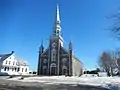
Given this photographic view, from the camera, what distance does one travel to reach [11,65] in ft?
194

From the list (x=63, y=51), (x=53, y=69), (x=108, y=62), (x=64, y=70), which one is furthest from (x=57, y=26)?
(x=108, y=62)

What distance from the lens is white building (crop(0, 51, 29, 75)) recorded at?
186 ft

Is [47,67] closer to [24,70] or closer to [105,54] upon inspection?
[24,70]

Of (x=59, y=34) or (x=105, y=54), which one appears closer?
(x=59, y=34)

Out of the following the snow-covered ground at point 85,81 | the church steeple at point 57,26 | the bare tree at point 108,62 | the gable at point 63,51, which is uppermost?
the church steeple at point 57,26

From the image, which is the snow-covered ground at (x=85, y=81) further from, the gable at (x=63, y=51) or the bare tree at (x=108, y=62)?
the bare tree at (x=108, y=62)

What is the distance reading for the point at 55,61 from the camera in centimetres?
5141

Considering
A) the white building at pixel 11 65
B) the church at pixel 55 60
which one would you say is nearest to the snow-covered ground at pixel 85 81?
the church at pixel 55 60

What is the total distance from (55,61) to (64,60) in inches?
112

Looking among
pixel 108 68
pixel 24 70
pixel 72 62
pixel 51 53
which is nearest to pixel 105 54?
pixel 108 68

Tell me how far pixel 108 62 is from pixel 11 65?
1390 inches

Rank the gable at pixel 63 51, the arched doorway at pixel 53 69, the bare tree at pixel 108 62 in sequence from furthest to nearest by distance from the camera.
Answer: the bare tree at pixel 108 62 → the gable at pixel 63 51 → the arched doorway at pixel 53 69

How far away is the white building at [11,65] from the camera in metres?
56.6

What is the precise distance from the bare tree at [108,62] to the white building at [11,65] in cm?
3076
